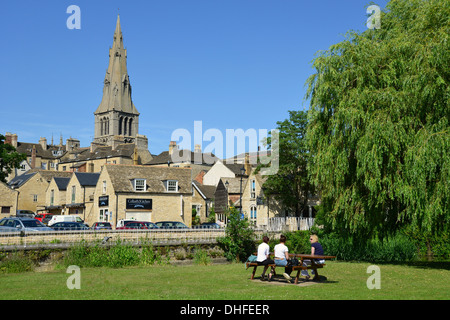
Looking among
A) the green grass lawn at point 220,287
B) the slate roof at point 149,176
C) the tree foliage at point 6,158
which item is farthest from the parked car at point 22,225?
the tree foliage at point 6,158

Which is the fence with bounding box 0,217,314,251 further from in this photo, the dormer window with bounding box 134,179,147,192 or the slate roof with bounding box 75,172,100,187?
the slate roof with bounding box 75,172,100,187

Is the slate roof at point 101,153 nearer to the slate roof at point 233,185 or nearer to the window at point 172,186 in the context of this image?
the slate roof at point 233,185

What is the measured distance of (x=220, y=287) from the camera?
49.8 ft

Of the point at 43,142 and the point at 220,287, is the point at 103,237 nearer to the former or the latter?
the point at 220,287

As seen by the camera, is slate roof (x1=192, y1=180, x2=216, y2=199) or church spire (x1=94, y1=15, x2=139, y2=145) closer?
slate roof (x1=192, y1=180, x2=216, y2=199)

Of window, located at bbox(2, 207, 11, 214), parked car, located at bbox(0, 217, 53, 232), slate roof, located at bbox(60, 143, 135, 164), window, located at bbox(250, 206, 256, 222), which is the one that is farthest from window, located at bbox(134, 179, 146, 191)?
slate roof, located at bbox(60, 143, 135, 164)

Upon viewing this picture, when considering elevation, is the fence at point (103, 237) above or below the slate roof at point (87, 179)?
below

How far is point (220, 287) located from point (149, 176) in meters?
39.1

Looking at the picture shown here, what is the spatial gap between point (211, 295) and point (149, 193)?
39422 mm

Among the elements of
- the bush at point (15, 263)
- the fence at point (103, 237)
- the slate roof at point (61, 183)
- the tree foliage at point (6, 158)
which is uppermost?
the tree foliage at point (6, 158)

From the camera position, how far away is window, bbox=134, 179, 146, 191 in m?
51.3

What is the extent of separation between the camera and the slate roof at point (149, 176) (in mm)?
51094

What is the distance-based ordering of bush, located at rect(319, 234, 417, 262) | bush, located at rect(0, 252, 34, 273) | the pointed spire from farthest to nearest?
the pointed spire → bush, located at rect(319, 234, 417, 262) → bush, located at rect(0, 252, 34, 273)
